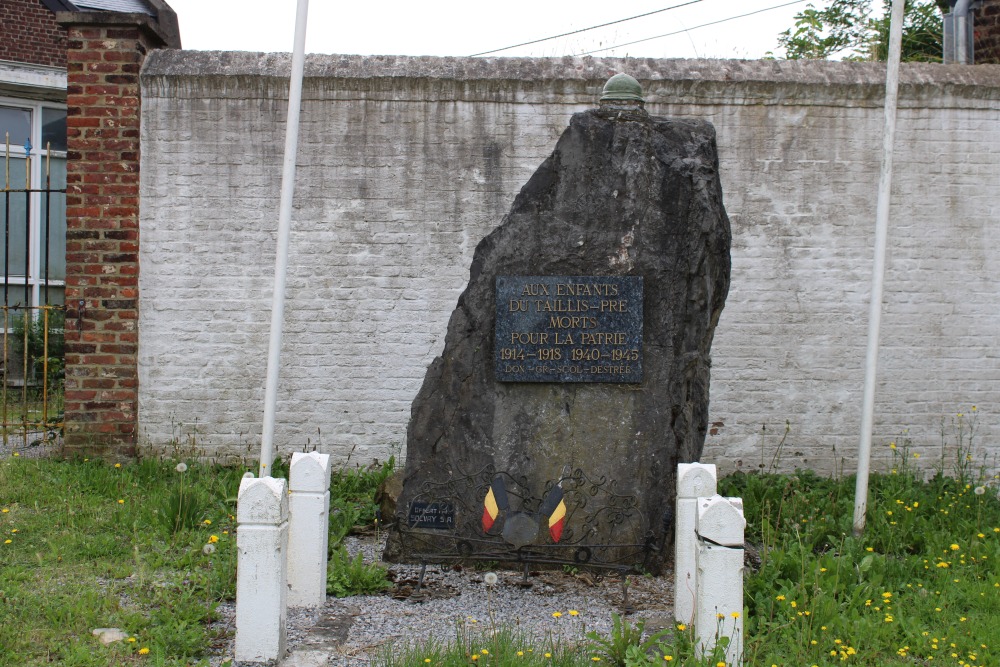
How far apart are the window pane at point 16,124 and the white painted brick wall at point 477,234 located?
564 centimetres

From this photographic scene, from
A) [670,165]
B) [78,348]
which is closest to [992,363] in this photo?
[670,165]

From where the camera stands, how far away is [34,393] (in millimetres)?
10555

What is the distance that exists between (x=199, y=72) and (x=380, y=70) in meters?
1.39

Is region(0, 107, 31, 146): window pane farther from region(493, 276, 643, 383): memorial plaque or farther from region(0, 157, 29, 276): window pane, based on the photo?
region(493, 276, 643, 383): memorial plaque

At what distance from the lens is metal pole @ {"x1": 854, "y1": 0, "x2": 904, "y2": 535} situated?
19.3ft

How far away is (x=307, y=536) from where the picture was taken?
187 inches

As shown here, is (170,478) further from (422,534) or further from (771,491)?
(771,491)

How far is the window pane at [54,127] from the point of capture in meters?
12.2

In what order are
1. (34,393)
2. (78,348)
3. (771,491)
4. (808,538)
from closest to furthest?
(808,538), (771,491), (78,348), (34,393)

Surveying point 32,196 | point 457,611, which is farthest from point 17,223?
point 457,611

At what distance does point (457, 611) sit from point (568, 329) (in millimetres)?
1623

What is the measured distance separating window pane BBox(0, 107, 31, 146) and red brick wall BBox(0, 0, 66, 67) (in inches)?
29.6

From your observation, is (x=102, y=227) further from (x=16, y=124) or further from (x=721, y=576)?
(x=16, y=124)

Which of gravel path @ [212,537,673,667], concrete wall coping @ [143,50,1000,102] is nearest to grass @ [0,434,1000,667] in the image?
gravel path @ [212,537,673,667]
